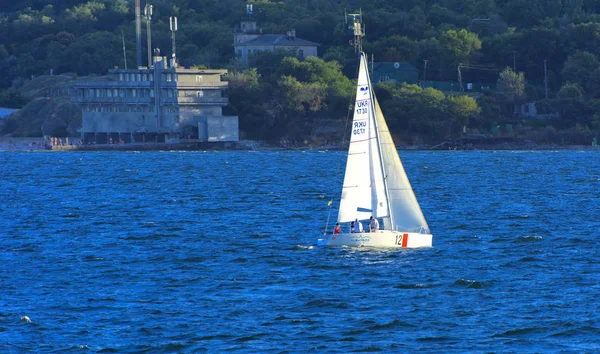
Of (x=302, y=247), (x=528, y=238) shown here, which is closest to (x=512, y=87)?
(x=528, y=238)

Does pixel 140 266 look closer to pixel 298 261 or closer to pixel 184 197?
pixel 298 261

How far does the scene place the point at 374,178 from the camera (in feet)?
190

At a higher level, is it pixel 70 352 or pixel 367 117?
pixel 367 117

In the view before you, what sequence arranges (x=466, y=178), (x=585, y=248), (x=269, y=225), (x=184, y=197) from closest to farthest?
(x=585, y=248) < (x=269, y=225) < (x=184, y=197) < (x=466, y=178)

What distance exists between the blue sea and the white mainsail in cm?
197

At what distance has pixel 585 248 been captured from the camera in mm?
62125

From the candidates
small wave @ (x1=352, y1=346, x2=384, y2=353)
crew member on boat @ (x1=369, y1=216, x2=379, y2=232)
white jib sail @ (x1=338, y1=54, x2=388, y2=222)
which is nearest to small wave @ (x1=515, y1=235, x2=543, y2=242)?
crew member on boat @ (x1=369, y1=216, x2=379, y2=232)

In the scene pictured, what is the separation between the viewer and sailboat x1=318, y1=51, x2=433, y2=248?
190 ft

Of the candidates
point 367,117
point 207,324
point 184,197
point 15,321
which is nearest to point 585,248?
point 367,117

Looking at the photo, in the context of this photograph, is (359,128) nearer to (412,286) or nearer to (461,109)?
(412,286)

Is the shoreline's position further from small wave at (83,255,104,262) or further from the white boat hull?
small wave at (83,255,104,262)

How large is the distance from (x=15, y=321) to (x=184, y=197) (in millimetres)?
57303

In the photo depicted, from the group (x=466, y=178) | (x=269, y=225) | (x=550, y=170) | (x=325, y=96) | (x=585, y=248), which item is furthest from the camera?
(x=325, y=96)

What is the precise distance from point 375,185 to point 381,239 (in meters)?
2.66
